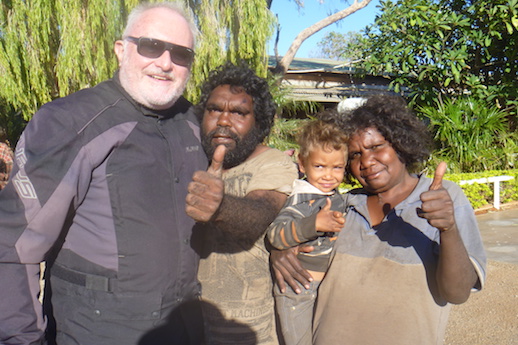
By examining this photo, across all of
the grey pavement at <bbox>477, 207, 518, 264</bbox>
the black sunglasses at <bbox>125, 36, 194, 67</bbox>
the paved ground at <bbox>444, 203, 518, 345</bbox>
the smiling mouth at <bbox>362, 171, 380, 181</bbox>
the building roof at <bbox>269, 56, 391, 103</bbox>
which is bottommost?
the grey pavement at <bbox>477, 207, 518, 264</bbox>

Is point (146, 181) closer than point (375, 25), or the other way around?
point (146, 181)

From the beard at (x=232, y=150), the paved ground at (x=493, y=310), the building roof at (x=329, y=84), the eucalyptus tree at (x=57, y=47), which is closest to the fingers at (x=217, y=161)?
the beard at (x=232, y=150)

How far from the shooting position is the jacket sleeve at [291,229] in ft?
6.97

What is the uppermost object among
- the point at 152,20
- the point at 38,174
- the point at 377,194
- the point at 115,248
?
the point at 152,20

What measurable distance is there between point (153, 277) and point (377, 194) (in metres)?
1.05

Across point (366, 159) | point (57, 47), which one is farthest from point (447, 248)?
point (57, 47)

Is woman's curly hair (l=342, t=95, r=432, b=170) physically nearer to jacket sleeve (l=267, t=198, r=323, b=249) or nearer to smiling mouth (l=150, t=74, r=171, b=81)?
jacket sleeve (l=267, t=198, r=323, b=249)

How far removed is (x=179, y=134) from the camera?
7.57 feet

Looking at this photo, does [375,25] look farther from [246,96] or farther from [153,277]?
[153,277]

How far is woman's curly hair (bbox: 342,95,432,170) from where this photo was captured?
231 cm

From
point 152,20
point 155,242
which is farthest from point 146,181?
point 152,20

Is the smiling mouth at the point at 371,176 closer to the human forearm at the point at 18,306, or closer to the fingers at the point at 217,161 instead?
the fingers at the point at 217,161

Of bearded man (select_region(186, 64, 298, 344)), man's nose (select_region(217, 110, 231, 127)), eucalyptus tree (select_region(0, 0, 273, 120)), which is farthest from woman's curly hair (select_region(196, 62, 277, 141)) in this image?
eucalyptus tree (select_region(0, 0, 273, 120))

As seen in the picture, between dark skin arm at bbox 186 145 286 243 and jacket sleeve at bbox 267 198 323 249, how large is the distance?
0.05 meters
